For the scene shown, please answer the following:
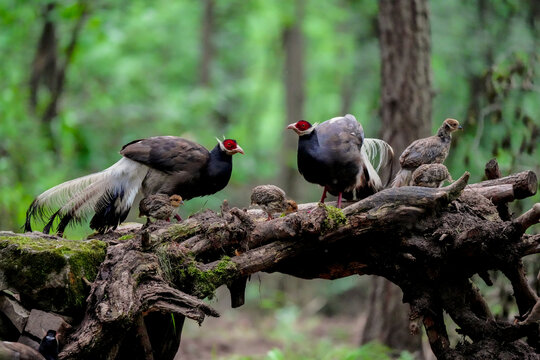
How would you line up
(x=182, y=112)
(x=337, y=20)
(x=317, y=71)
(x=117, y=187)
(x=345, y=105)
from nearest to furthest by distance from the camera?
(x=117, y=187) → (x=182, y=112) → (x=345, y=105) → (x=337, y=20) → (x=317, y=71)

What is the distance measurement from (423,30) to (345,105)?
29.4 feet

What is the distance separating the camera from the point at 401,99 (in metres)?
8.12

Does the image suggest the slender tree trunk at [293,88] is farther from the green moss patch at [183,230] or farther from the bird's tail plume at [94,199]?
the green moss patch at [183,230]

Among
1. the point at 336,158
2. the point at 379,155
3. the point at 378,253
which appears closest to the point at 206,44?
the point at 379,155

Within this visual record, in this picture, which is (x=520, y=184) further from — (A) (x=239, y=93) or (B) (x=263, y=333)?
(A) (x=239, y=93)

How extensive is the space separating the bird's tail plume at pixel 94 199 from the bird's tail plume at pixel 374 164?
233 centimetres

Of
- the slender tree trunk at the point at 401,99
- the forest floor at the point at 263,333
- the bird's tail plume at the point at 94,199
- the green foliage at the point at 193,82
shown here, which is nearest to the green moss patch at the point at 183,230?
the bird's tail plume at the point at 94,199

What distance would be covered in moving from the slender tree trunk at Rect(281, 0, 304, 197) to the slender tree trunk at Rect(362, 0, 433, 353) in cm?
601

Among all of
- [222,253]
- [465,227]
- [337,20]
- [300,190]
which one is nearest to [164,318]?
[222,253]

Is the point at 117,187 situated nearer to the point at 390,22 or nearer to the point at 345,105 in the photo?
the point at 390,22

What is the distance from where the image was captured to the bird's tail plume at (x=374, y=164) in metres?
6.03

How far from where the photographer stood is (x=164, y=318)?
5004 mm

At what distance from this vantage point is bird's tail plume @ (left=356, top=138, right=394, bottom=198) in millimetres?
6029

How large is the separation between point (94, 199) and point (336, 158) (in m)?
2.43
